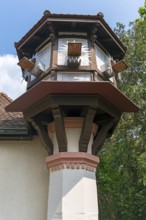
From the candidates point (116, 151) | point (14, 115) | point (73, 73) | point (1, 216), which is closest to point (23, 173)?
point (1, 216)

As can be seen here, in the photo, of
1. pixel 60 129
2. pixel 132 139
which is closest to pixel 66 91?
pixel 60 129

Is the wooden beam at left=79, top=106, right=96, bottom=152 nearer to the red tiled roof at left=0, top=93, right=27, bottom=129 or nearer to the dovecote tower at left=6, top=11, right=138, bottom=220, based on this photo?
the dovecote tower at left=6, top=11, right=138, bottom=220

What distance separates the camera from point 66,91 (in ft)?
17.0

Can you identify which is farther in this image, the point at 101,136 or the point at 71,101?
the point at 101,136

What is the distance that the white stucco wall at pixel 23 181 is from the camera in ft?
18.7

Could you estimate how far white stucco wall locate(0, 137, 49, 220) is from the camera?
5.71m

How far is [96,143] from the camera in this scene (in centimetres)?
571

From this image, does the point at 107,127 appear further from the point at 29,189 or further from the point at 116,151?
the point at 116,151

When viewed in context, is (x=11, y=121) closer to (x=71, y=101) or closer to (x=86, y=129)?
(x=71, y=101)

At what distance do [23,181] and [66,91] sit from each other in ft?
6.94

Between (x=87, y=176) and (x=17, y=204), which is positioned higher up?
(x=87, y=176)

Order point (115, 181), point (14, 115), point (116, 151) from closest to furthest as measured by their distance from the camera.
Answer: point (14, 115)
point (116, 151)
point (115, 181)

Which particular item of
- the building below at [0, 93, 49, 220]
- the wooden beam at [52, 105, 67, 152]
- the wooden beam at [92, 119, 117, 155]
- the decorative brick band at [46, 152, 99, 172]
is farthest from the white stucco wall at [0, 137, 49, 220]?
the wooden beam at [92, 119, 117, 155]

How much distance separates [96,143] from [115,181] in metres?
7.09
